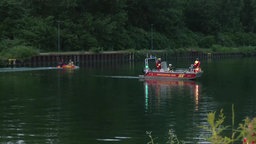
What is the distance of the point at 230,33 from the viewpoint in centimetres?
18750

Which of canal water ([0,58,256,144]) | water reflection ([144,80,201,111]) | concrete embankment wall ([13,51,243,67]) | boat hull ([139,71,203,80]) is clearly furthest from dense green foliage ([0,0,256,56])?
water reflection ([144,80,201,111])

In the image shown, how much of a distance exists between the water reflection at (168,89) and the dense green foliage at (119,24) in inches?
2023

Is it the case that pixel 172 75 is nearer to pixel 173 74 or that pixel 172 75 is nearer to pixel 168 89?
pixel 173 74

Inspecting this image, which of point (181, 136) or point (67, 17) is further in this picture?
point (67, 17)

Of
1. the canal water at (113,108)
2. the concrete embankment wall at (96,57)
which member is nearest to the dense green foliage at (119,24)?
the concrete embankment wall at (96,57)

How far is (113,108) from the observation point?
1629 inches

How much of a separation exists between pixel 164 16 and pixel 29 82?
9529 cm

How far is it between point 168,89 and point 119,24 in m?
82.0

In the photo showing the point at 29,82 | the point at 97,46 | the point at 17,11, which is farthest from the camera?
the point at 97,46

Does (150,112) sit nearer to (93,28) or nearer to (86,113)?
(86,113)

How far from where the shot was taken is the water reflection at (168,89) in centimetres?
4834

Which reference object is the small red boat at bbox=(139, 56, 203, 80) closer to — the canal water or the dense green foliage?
the canal water

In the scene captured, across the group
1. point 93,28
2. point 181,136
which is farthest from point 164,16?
point 181,136

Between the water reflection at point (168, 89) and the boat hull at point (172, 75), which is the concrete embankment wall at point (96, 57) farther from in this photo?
the water reflection at point (168, 89)
